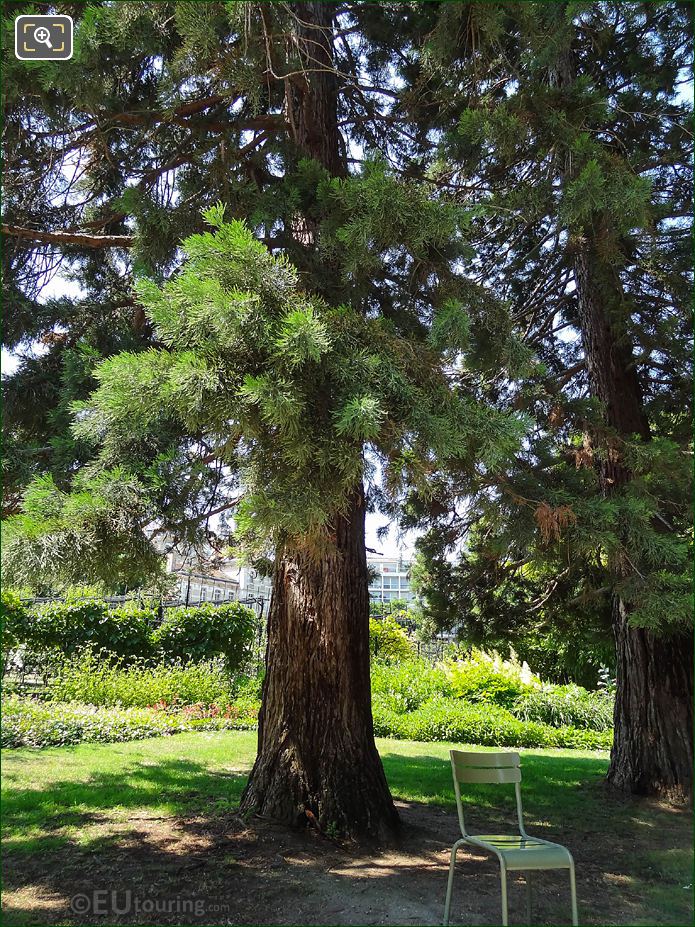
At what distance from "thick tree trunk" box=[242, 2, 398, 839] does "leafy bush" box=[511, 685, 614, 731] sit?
6.14 m

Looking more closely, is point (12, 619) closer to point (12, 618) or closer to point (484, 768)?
point (12, 618)

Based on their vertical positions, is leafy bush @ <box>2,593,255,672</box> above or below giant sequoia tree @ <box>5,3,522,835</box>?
below

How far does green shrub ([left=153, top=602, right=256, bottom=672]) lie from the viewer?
10453 millimetres

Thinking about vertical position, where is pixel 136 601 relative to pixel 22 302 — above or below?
below

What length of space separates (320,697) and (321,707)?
0.22 ft

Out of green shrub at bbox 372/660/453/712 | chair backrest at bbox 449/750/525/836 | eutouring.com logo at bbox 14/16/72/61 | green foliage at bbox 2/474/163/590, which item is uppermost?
eutouring.com logo at bbox 14/16/72/61

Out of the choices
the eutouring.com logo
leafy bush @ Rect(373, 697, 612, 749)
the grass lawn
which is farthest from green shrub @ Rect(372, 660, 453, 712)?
the eutouring.com logo

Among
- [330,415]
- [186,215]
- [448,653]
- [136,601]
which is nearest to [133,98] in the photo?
[186,215]

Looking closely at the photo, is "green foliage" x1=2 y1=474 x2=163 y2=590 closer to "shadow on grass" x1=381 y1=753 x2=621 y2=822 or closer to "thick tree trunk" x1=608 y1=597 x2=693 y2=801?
"shadow on grass" x1=381 y1=753 x2=621 y2=822

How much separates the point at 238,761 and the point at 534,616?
345 centimetres

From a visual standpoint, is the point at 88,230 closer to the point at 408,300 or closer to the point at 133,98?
the point at 133,98

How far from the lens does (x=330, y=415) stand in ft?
9.52

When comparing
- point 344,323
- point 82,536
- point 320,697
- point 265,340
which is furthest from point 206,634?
point 265,340

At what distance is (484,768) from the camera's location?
3711mm
